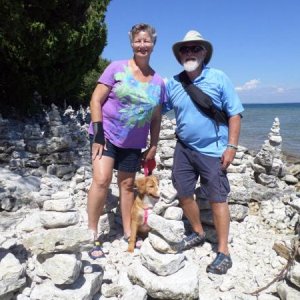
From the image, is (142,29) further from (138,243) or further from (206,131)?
(138,243)

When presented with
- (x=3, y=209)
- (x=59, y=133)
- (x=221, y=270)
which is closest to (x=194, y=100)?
(x=221, y=270)

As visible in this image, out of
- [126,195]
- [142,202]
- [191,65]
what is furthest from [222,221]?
[191,65]

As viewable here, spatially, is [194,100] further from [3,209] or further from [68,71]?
[68,71]

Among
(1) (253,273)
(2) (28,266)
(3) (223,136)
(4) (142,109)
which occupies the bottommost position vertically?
(1) (253,273)

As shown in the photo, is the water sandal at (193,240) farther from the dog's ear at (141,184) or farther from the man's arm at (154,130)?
the man's arm at (154,130)

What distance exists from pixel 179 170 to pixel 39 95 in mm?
15142

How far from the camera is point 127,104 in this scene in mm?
4672

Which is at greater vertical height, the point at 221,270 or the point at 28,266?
the point at 28,266

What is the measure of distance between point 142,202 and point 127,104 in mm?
1296

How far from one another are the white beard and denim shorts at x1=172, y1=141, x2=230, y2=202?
1.02 metres

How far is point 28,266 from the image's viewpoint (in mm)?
4105

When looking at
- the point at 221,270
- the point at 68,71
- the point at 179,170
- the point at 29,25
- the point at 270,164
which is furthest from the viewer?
the point at 68,71

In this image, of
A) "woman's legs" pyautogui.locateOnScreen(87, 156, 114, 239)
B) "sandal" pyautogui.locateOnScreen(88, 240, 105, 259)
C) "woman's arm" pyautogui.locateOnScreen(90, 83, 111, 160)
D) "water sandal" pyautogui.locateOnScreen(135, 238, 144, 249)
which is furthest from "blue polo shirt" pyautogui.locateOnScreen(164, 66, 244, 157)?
"sandal" pyautogui.locateOnScreen(88, 240, 105, 259)

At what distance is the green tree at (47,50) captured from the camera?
16078 mm
